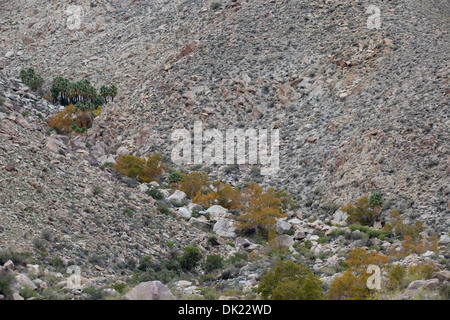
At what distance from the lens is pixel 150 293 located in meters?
15.3

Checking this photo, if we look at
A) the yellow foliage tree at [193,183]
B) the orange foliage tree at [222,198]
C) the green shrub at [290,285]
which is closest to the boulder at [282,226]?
the orange foliage tree at [222,198]

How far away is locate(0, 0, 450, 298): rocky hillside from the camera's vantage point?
23.0 meters

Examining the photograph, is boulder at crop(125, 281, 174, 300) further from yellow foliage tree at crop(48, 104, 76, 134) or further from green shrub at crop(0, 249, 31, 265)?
yellow foliage tree at crop(48, 104, 76, 134)

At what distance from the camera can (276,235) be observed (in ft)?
94.3

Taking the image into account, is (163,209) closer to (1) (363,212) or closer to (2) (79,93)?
(1) (363,212)

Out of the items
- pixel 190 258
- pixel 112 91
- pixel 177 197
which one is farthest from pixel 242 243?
pixel 112 91

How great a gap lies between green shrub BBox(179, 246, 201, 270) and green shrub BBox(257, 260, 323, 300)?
235 inches

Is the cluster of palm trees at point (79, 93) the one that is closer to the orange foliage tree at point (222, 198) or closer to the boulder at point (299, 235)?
the orange foliage tree at point (222, 198)

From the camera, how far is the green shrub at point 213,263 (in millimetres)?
23781

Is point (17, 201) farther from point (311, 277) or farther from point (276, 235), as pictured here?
point (276, 235)

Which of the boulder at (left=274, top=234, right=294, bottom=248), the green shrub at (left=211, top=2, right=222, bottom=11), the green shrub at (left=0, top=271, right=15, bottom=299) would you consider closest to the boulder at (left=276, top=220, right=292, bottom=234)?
the boulder at (left=274, top=234, right=294, bottom=248)

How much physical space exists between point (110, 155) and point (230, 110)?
10.2m

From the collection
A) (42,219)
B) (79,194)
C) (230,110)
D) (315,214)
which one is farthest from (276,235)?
(230,110)

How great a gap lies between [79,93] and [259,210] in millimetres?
29545
